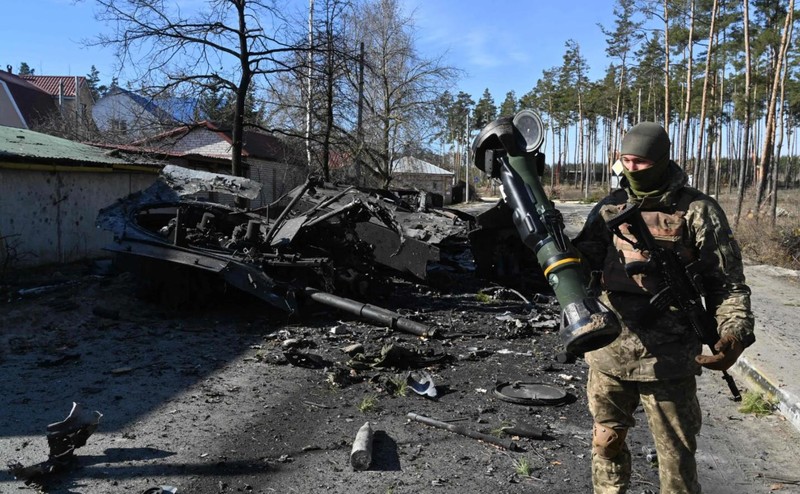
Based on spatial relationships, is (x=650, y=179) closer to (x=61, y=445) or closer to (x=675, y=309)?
(x=675, y=309)

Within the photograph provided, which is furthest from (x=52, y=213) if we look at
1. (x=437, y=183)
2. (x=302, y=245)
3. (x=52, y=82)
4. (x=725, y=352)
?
(x=437, y=183)

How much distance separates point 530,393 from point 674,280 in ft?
9.77

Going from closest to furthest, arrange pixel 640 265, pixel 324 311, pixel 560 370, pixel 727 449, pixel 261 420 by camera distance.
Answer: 1. pixel 640 265
2. pixel 727 449
3. pixel 261 420
4. pixel 560 370
5. pixel 324 311

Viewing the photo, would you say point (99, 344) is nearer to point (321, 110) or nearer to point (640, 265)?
point (640, 265)

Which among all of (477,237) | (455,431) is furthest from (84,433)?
(477,237)

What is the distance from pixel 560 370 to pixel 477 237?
200 inches

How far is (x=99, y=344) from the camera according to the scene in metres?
7.15

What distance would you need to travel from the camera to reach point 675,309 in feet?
9.13

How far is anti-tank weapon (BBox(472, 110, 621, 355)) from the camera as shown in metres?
2.11

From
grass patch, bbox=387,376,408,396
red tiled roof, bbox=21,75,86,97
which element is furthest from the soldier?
red tiled roof, bbox=21,75,86,97

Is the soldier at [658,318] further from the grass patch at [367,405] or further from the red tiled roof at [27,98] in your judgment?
the red tiled roof at [27,98]

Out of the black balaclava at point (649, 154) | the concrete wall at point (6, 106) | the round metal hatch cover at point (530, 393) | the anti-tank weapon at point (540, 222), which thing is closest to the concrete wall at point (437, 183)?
the concrete wall at point (6, 106)

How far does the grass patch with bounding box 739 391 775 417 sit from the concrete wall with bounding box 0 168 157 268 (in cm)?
1152

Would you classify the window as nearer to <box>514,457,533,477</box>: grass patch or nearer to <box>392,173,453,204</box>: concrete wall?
<box>514,457,533,477</box>: grass patch
